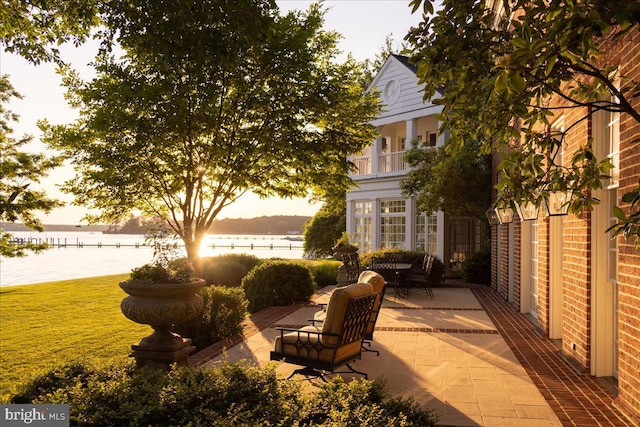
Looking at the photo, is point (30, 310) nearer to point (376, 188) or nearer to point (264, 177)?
point (264, 177)

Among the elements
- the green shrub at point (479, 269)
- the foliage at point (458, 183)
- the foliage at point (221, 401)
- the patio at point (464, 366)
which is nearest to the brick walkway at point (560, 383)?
the patio at point (464, 366)

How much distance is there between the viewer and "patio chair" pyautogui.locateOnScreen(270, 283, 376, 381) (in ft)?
19.9

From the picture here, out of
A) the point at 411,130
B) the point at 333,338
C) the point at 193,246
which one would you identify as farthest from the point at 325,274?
the point at 333,338

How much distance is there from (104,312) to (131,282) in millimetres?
7513

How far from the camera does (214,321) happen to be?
29.8 ft

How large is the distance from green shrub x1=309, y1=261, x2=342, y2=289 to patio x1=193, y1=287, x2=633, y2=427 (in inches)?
251

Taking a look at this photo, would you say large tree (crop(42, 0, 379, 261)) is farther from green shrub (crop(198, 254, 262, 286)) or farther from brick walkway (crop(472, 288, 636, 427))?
green shrub (crop(198, 254, 262, 286))

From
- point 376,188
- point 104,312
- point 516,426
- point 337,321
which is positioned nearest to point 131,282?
point 337,321

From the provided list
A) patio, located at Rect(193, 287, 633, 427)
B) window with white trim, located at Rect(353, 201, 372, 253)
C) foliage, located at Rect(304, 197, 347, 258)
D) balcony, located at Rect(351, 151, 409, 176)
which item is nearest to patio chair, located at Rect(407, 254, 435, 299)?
patio, located at Rect(193, 287, 633, 427)

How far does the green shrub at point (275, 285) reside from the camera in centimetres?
1275

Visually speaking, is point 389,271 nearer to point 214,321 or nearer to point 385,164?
point 214,321

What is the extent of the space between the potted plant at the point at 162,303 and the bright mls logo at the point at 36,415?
2188 millimetres

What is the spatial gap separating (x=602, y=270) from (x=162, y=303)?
5356 millimetres

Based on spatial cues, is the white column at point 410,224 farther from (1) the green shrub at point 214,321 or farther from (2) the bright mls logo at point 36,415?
(2) the bright mls logo at point 36,415
